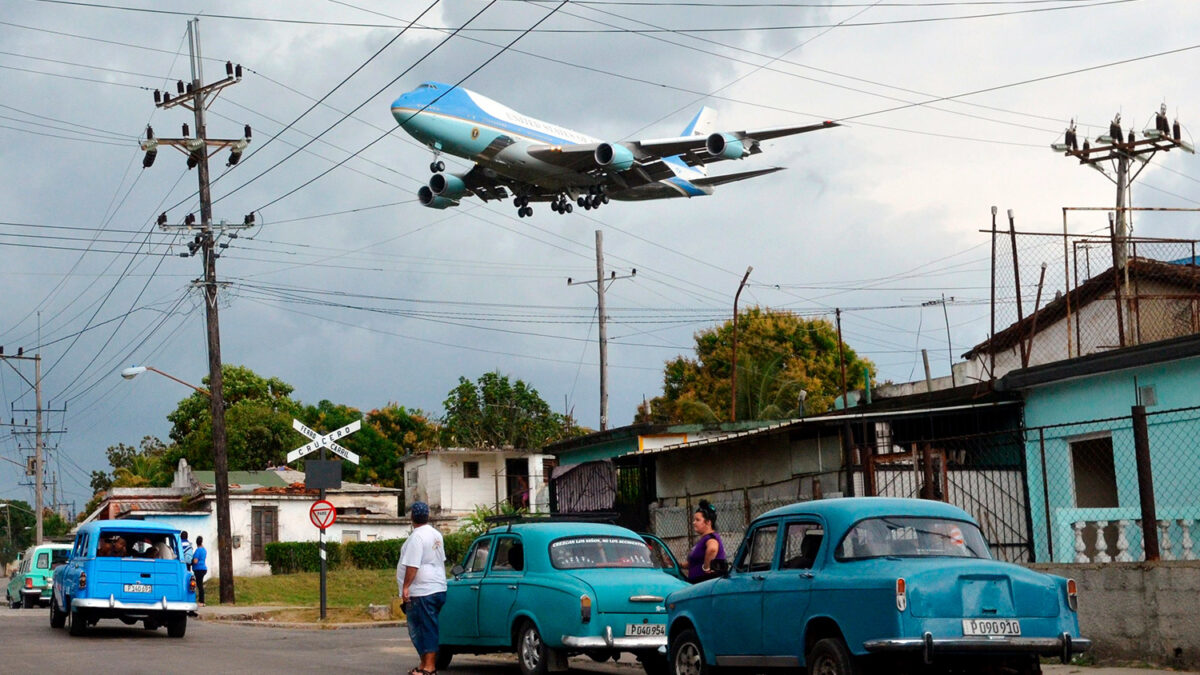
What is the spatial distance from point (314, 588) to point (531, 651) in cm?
2865

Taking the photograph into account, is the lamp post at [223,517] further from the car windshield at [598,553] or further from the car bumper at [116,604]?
the car windshield at [598,553]

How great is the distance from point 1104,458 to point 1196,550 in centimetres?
267

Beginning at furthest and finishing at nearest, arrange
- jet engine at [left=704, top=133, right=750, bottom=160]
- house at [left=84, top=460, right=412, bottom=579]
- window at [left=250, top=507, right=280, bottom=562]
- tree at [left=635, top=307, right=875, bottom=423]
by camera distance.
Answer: tree at [left=635, top=307, right=875, bottom=423] < window at [left=250, top=507, right=280, bottom=562] < house at [left=84, top=460, right=412, bottom=579] < jet engine at [left=704, top=133, right=750, bottom=160]

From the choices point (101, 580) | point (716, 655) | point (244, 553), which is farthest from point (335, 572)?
point (716, 655)

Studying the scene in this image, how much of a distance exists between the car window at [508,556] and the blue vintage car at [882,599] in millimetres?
3003

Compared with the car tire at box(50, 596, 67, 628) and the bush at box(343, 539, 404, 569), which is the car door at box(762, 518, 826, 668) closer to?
the car tire at box(50, 596, 67, 628)

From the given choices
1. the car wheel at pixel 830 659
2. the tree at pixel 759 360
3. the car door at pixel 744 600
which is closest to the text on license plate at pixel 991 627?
the car wheel at pixel 830 659

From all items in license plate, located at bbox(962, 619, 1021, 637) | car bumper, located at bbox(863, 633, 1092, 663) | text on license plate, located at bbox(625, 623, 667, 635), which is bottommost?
text on license plate, located at bbox(625, 623, 667, 635)

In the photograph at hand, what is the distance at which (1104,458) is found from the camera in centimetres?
1833

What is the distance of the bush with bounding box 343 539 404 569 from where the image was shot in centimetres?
4803

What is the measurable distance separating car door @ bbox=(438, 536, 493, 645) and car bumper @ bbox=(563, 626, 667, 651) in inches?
70.7

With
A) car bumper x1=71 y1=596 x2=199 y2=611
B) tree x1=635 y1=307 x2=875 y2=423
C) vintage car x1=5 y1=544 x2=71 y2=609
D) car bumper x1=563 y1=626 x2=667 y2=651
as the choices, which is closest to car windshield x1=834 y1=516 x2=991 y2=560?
car bumper x1=563 y1=626 x2=667 y2=651

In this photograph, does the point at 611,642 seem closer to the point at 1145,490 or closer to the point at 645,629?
the point at 645,629

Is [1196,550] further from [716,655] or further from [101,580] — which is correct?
[101,580]
